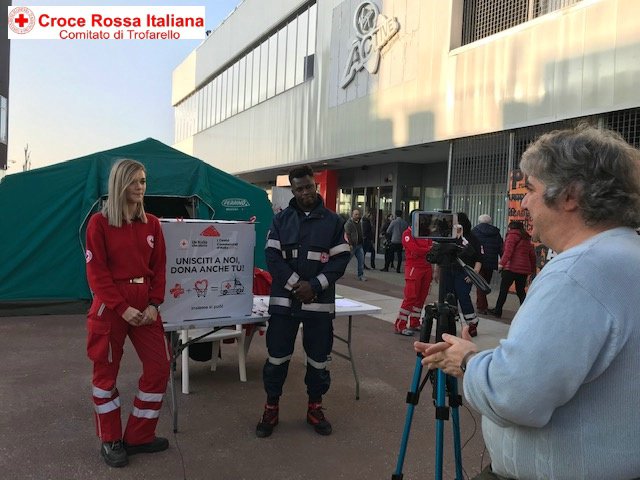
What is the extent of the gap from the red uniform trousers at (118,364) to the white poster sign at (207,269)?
0.48m

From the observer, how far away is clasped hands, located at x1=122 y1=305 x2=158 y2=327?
3.20 metres

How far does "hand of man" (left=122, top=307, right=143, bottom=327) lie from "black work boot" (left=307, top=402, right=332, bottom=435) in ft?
4.87

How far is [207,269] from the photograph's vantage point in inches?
161

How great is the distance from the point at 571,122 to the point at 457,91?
3018 millimetres

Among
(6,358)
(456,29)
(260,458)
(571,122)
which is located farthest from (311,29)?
(260,458)

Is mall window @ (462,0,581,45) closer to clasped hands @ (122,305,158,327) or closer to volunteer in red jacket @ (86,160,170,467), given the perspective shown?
volunteer in red jacket @ (86,160,170,467)

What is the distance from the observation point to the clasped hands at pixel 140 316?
3.20m

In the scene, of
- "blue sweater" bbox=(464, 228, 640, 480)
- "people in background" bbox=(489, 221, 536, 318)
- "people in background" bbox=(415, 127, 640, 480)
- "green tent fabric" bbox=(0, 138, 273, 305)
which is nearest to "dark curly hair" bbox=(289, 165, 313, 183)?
"people in background" bbox=(415, 127, 640, 480)

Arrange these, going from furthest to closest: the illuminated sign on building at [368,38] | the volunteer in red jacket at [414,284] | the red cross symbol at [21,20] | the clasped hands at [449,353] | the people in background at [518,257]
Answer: the red cross symbol at [21,20] → the illuminated sign on building at [368,38] → the people in background at [518,257] → the volunteer in red jacket at [414,284] → the clasped hands at [449,353]

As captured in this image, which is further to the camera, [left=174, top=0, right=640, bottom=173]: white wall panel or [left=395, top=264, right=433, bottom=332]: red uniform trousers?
[left=174, top=0, right=640, bottom=173]: white wall panel

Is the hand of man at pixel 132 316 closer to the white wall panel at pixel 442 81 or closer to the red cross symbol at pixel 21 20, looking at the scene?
the white wall panel at pixel 442 81

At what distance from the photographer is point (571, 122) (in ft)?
33.8

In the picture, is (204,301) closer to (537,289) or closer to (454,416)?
(454,416)

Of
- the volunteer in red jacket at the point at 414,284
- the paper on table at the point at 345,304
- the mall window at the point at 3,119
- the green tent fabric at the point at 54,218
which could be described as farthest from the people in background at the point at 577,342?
the mall window at the point at 3,119
